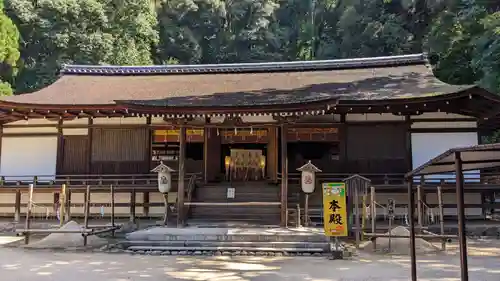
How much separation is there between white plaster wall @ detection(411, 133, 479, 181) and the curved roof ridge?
4.40 meters

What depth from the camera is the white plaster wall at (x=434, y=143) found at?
12.4 m

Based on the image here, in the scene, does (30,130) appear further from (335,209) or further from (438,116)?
(438,116)

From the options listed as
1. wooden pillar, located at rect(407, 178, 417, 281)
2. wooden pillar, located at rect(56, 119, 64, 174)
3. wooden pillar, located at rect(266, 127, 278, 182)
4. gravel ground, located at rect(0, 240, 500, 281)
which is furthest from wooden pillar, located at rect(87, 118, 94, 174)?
wooden pillar, located at rect(407, 178, 417, 281)

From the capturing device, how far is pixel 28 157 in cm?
1384

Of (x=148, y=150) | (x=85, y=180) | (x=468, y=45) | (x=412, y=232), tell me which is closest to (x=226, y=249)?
(x=412, y=232)

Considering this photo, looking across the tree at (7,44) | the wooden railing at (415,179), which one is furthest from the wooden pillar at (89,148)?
the tree at (7,44)

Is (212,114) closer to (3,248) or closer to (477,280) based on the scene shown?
(3,248)

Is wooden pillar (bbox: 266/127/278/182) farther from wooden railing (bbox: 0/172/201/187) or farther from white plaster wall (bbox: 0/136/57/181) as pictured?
white plaster wall (bbox: 0/136/57/181)

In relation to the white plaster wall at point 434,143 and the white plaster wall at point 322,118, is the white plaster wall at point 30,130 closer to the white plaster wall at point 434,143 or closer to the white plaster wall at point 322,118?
the white plaster wall at point 322,118

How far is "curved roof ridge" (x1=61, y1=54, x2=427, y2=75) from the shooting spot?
1631 cm

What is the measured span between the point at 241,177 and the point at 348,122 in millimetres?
4447

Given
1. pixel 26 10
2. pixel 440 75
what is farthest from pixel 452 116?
pixel 26 10

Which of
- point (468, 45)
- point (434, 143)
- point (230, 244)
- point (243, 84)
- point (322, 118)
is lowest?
point (230, 244)

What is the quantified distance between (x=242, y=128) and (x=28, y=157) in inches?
276
